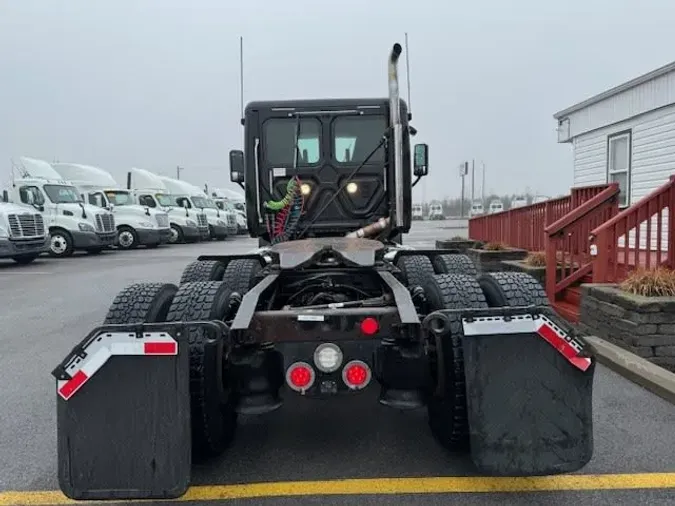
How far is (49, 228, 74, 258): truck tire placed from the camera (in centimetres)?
1898

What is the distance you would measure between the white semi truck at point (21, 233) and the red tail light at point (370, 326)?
15293 mm

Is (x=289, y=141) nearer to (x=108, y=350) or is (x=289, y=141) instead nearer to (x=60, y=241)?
(x=108, y=350)

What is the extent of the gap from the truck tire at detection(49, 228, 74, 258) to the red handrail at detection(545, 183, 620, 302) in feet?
52.7

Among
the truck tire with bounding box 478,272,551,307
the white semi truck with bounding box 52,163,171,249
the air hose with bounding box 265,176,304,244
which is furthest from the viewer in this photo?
the white semi truck with bounding box 52,163,171,249

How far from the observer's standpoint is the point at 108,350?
2766 millimetres

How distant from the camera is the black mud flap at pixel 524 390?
9.47ft

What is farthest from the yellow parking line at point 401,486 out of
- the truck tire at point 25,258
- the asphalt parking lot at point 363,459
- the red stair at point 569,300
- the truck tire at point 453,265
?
the truck tire at point 25,258

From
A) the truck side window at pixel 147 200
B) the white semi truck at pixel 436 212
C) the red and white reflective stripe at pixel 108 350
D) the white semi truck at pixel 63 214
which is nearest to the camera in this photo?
the red and white reflective stripe at pixel 108 350

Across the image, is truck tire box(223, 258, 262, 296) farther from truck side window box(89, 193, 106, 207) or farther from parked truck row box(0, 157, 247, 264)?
truck side window box(89, 193, 106, 207)

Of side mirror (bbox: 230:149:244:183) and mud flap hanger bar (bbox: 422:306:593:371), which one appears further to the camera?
side mirror (bbox: 230:149:244:183)

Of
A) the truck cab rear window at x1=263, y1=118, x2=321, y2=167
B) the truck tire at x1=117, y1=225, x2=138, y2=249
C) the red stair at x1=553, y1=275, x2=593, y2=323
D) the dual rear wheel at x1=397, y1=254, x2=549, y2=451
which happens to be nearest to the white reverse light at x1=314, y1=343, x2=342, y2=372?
the dual rear wheel at x1=397, y1=254, x2=549, y2=451

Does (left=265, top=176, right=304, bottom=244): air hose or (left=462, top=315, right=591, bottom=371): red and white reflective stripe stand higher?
(left=265, top=176, right=304, bottom=244): air hose

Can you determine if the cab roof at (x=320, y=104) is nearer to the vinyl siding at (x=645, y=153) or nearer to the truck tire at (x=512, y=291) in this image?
the truck tire at (x=512, y=291)

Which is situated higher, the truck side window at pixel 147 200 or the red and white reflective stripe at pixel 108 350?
the truck side window at pixel 147 200
